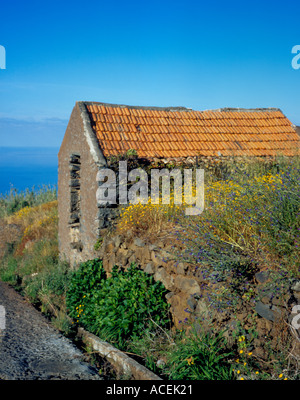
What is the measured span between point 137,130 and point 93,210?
2.65 metres

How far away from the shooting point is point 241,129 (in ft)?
37.7

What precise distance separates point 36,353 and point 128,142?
18.1ft

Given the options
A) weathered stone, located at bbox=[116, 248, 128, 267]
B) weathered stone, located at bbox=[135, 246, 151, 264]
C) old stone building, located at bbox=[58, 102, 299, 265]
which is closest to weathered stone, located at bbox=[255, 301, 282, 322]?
weathered stone, located at bbox=[135, 246, 151, 264]

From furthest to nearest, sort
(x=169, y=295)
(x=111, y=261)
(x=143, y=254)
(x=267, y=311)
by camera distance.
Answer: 1. (x=111, y=261)
2. (x=143, y=254)
3. (x=169, y=295)
4. (x=267, y=311)

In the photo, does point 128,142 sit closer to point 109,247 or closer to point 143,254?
point 109,247

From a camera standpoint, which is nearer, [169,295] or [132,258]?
[169,295]

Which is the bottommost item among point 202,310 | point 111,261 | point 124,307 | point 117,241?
point 124,307

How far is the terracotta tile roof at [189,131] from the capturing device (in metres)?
9.34

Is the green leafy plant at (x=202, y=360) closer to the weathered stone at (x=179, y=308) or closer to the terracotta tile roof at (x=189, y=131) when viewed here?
the weathered stone at (x=179, y=308)

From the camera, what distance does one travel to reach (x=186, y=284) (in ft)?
17.8

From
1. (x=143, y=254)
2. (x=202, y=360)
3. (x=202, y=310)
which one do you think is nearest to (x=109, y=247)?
(x=143, y=254)

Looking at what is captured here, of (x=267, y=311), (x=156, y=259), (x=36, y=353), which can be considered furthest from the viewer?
(x=156, y=259)

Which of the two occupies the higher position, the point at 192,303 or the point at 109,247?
the point at 109,247

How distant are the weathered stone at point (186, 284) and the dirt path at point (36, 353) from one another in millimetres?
1678
